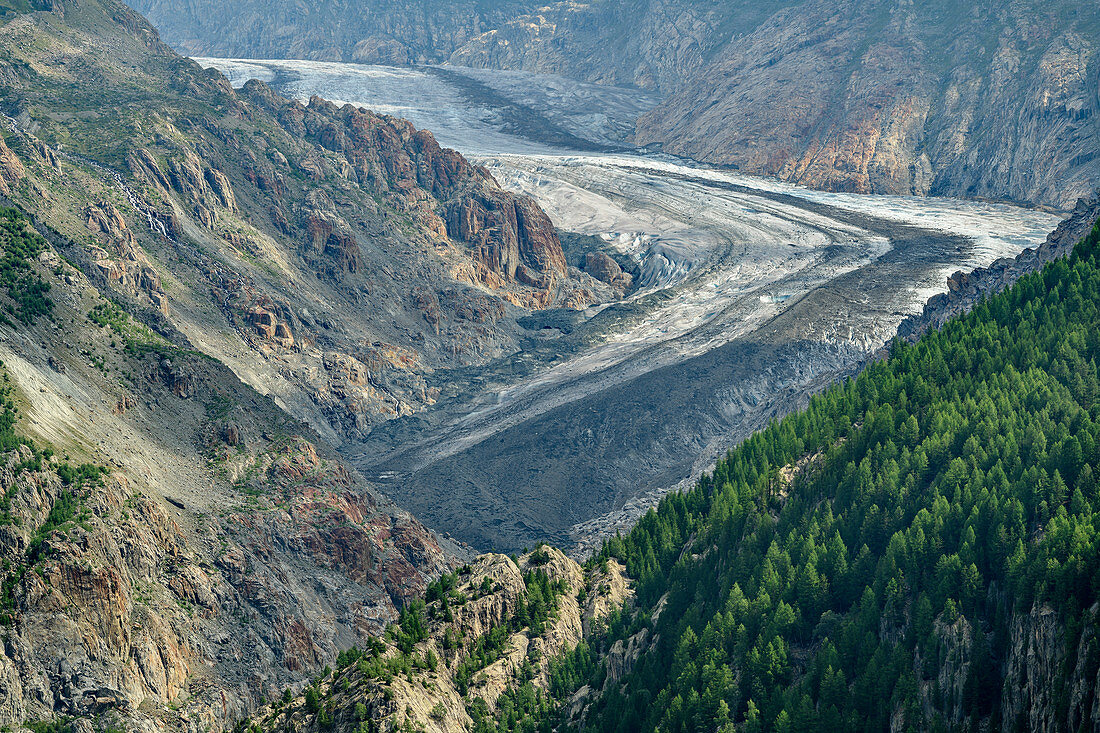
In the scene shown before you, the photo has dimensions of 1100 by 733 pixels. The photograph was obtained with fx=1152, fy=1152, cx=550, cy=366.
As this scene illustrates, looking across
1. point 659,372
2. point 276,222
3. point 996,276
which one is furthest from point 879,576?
point 276,222

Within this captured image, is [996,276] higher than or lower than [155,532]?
higher

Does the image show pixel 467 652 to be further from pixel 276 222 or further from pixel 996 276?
pixel 276 222

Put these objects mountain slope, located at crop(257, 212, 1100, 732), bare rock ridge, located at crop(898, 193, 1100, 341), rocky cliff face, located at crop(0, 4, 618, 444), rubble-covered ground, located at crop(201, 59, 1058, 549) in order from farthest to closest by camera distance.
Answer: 1. rocky cliff face, located at crop(0, 4, 618, 444)
2. rubble-covered ground, located at crop(201, 59, 1058, 549)
3. bare rock ridge, located at crop(898, 193, 1100, 341)
4. mountain slope, located at crop(257, 212, 1100, 732)

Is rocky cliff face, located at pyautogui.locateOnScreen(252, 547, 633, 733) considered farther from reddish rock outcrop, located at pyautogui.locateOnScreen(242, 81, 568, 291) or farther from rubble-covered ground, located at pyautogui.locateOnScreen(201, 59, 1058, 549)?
reddish rock outcrop, located at pyautogui.locateOnScreen(242, 81, 568, 291)

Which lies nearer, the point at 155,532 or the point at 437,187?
the point at 155,532

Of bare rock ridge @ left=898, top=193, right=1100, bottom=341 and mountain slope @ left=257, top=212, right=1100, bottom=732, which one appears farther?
bare rock ridge @ left=898, top=193, right=1100, bottom=341

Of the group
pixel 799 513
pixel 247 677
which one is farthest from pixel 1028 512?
pixel 247 677

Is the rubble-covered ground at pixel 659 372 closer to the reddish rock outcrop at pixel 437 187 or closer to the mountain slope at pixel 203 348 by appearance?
the mountain slope at pixel 203 348

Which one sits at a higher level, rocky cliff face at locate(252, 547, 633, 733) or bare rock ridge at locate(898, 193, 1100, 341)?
bare rock ridge at locate(898, 193, 1100, 341)

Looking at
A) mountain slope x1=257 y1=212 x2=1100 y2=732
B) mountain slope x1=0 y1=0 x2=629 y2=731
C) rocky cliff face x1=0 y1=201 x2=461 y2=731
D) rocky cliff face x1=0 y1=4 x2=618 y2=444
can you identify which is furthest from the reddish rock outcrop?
mountain slope x1=257 y1=212 x2=1100 y2=732

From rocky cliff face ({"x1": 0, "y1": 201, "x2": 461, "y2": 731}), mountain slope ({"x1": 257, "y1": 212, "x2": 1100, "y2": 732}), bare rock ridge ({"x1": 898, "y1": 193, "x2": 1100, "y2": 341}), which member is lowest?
rocky cliff face ({"x1": 0, "y1": 201, "x2": 461, "y2": 731})

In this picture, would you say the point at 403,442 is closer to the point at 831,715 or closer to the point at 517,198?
the point at 517,198
